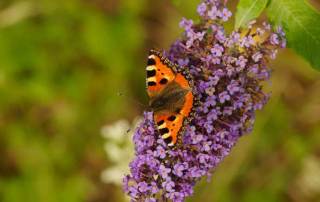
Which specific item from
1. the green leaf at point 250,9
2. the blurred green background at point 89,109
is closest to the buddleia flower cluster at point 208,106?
the green leaf at point 250,9

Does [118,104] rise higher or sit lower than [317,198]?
higher

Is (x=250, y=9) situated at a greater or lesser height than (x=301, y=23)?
greater

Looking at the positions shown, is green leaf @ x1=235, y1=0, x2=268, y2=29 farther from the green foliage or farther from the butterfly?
the butterfly

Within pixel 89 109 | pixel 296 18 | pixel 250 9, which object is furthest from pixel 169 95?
pixel 89 109

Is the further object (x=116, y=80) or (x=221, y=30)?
(x=116, y=80)

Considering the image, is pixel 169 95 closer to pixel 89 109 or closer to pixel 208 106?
pixel 208 106

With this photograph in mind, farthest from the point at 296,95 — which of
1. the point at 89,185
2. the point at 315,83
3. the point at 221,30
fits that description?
the point at 221,30

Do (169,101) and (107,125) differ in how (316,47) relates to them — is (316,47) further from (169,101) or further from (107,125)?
(107,125)
